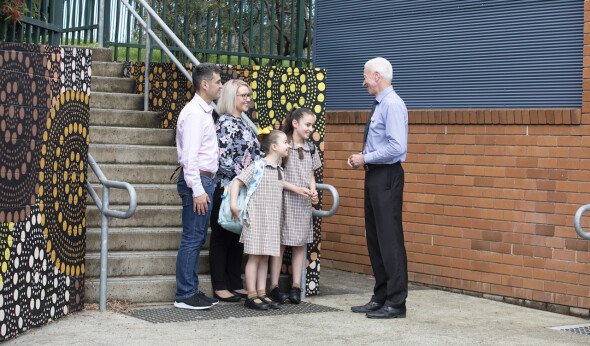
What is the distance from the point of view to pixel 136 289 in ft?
20.9

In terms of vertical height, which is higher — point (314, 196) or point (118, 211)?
point (314, 196)

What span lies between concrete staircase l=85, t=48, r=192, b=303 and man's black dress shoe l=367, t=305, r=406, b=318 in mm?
1373

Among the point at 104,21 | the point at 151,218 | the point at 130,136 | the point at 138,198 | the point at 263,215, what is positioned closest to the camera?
the point at 263,215

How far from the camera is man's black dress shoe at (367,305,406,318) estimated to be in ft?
20.3

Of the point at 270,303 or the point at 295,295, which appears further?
the point at 295,295

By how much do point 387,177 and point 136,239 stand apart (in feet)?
A: 6.86

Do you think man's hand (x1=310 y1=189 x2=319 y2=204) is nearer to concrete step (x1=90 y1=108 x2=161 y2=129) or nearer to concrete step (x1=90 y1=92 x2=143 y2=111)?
concrete step (x1=90 y1=108 x2=161 y2=129)

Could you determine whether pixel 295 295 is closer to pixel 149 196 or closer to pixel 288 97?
pixel 149 196

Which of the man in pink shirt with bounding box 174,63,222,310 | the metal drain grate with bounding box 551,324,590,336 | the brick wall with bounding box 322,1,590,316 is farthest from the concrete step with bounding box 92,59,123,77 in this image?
the metal drain grate with bounding box 551,324,590,336

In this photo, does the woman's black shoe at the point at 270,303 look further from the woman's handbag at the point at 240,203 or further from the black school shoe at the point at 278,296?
the woman's handbag at the point at 240,203

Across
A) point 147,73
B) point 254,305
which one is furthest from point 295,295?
point 147,73

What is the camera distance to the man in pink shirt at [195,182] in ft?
20.2

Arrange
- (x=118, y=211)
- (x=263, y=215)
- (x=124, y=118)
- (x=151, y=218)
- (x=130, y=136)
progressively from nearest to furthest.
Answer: (x=118, y=211) → (x=263, y=215) → (x=151, y=218) → (x=130, y=136) → (x=124, y=118)

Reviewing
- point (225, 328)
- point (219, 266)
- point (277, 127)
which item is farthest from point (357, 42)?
point (225, 328)
